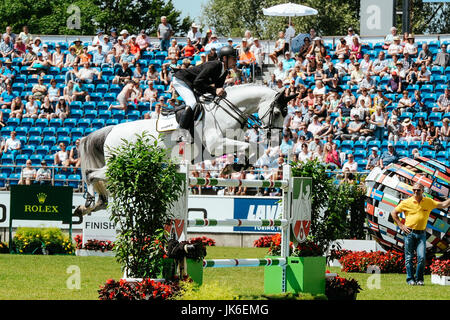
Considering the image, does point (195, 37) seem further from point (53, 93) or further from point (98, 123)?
point (53, 93)

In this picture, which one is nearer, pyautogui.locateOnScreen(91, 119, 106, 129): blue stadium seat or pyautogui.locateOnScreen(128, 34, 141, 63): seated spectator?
pyautogui.locateOnScreen(91, 119, 106, 129): blue stadium seat

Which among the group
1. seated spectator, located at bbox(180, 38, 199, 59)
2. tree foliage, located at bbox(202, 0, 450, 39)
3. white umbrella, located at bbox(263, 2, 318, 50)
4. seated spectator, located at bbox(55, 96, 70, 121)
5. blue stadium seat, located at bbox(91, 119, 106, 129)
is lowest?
blue stadium seat, located at bbox(91, 119, 106, 129)

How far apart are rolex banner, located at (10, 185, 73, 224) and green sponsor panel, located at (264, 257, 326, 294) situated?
7656mm

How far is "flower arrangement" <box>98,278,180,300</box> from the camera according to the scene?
789 cm

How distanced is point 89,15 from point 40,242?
3815cm

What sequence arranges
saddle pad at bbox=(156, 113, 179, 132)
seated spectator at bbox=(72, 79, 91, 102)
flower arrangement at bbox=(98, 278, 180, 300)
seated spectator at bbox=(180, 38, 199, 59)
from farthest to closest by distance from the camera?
seated spectator at bbox=(180, 38, 199, 59), seated spectator at bbox=(72, 79, 91, 102), saddle pad at bbox=(156, 113, 179, 132), flower arrangement at bbox=(98, 278, 180, 300)

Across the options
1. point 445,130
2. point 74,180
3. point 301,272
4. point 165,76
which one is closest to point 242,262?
point 301,272

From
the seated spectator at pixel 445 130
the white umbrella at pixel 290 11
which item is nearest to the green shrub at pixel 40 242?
the seated spectator at pixel 445 130

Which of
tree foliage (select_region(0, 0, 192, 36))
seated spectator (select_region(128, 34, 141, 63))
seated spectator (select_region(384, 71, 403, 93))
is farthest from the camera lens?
tree foliage (select_region(0, 0, 192, 36))

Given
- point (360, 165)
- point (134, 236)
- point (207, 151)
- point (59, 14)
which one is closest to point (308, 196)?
point (134, 236)

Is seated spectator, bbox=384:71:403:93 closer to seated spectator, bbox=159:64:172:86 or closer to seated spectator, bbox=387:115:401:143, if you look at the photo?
seated spectator, bbox=387:115:401:143

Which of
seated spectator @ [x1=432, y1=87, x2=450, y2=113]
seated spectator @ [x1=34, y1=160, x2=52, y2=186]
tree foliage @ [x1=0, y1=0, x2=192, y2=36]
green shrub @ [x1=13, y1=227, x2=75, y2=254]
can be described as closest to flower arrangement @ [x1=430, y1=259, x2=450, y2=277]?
green shrub @ [x1=13, y1=227, x2=75, y2=254]

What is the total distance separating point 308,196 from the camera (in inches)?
399

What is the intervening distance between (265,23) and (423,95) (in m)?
35.4
